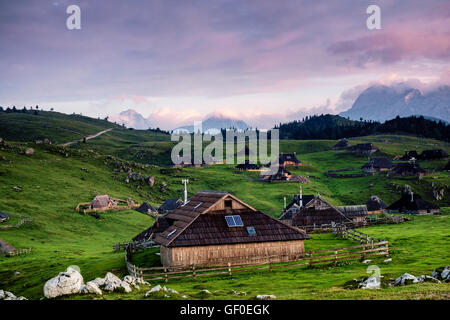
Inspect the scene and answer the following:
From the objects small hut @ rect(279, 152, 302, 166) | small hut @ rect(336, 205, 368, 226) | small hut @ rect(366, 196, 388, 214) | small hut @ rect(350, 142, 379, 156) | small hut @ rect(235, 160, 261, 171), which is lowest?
small hut @ rect(366, 196, 388, 214)

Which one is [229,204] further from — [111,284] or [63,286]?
[63,286]

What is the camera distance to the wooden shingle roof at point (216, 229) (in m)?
39.3

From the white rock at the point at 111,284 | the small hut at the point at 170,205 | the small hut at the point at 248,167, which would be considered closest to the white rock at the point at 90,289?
the white rock at the point at 111,284

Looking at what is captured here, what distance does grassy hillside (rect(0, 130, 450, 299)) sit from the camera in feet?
102

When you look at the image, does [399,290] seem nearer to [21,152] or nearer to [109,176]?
[109,176]

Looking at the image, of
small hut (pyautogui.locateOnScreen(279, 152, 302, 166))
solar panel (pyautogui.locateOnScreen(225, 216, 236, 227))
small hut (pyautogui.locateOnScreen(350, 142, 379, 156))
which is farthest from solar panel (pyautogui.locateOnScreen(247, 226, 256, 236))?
small hut (pyautogui.locateOnScreen(350, 142, 379, 156))

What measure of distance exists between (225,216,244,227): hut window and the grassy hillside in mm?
6659

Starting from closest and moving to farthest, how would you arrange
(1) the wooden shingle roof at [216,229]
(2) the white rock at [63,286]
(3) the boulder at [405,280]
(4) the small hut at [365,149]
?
(2) the white rock at [63,286], (3) the boulder at [405,280], (1) the wooden shingle roof at [216,229], (4) the small hut at [365,149]

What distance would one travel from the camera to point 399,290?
883 inches

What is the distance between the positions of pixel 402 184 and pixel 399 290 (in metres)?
107

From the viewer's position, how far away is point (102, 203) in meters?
94.4

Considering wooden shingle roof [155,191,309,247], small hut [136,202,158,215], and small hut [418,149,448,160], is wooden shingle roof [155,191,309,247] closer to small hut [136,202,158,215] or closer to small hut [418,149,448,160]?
small hut [136,202,158,215]

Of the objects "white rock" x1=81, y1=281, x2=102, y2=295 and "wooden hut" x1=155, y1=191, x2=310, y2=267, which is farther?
"wooden hut" x1=155, y1=191, x2=310, y2=267

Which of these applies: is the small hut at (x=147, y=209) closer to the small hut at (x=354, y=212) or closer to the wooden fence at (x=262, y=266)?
the small hut at (x=354, y=212)
